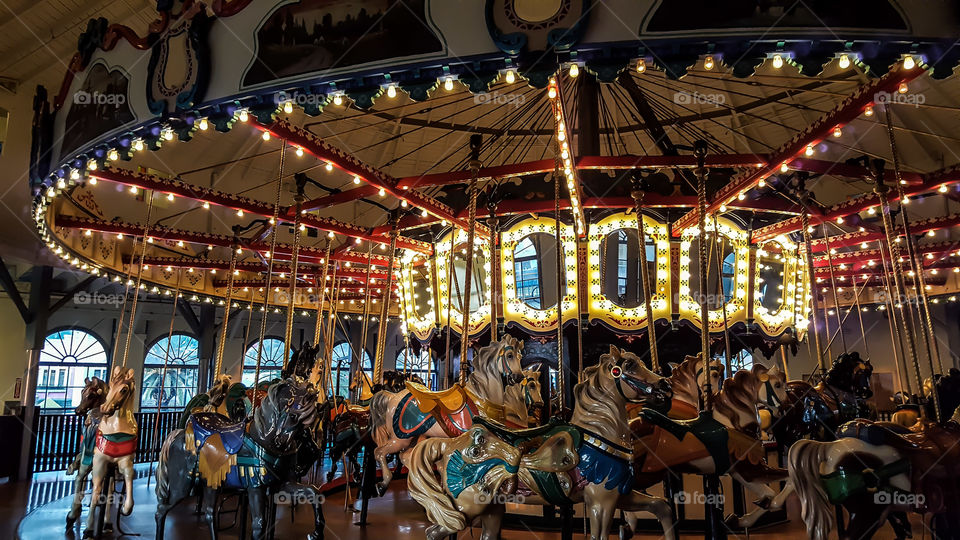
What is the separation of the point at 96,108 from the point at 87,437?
3.07m

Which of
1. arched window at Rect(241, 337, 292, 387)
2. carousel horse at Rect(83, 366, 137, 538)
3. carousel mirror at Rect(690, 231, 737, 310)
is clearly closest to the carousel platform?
carousel horse at Rect(83, 366, 137, 538)

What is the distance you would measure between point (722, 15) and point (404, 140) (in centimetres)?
879

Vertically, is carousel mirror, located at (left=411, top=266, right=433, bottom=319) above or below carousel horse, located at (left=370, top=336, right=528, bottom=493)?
above

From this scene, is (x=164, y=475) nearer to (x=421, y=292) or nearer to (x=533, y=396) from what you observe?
(x=533, y=396)

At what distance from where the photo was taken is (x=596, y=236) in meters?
9.09

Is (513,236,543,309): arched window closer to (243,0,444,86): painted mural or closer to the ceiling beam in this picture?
the ceiling beam

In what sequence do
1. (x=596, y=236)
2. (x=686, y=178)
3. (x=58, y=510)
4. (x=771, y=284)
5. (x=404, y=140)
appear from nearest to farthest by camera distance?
1. (x=58, y=510)
2. (x=686, y=178)
3. (x=596, y=236)
4. (x=771, y=284)
5. (x=404, y=140)

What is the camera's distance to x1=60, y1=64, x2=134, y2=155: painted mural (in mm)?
4695

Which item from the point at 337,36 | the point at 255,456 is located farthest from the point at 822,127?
the point at 255,456

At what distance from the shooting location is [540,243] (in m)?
9.20

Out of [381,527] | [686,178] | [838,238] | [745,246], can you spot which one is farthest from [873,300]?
[381,527]

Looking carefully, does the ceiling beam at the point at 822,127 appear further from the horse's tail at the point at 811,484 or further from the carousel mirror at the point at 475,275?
the carousel mirror at the point at 475,275

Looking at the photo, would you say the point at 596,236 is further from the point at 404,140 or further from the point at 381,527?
the point at 381,527

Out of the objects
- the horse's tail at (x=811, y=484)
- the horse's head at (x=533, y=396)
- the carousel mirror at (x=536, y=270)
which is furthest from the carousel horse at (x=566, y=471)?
the carousel mirror at (x=536, y=270)
